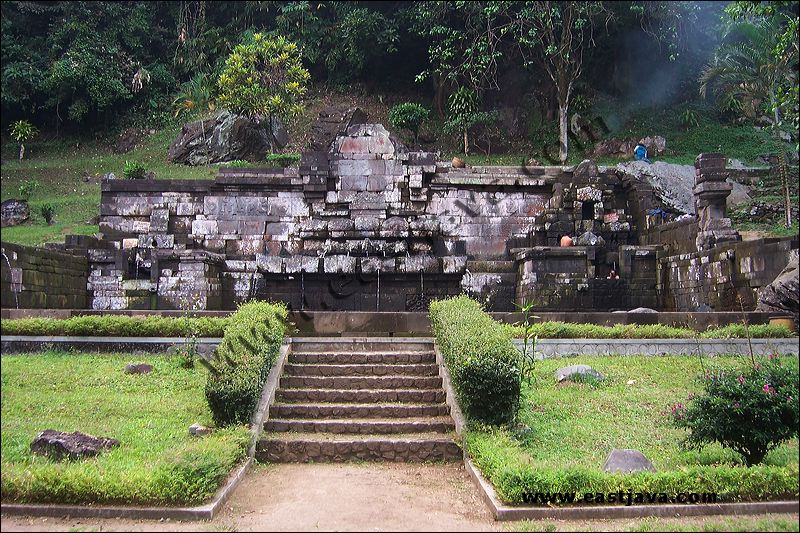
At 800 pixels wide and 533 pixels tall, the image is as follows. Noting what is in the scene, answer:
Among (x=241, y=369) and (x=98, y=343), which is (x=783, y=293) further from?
(x=98, y=343)

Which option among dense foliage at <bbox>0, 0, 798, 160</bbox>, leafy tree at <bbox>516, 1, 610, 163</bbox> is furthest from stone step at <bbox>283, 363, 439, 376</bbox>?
leafy tree at <bbox>516, 1, 610, 163</bbox>

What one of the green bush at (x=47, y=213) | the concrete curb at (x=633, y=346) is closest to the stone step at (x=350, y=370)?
the concrete curb at (x=633, y=346)

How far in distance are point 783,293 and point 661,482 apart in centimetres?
562

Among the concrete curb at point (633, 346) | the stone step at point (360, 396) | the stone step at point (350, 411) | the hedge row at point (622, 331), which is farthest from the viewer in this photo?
the hedge row at point (622, 331)

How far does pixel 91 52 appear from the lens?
93.2 feet

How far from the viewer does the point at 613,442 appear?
671cm

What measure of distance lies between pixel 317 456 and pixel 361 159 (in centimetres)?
1031

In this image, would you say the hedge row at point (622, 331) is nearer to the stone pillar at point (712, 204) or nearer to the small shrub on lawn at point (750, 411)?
the stone pillar at point (712, 204)

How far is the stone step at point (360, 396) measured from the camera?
8367 mm

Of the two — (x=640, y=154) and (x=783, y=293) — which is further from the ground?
(x=640, y=154)

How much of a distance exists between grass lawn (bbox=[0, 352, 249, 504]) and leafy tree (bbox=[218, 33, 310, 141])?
15.4m

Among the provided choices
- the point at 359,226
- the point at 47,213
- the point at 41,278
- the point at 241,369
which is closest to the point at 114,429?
the point at 241,369

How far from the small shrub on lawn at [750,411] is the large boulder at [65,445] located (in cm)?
541

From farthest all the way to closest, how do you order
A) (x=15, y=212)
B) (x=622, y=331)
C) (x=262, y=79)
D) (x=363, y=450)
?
(x=262, y=79) < (x=15, y=212) < (x=622, y=331) < (x=363, y=450)
